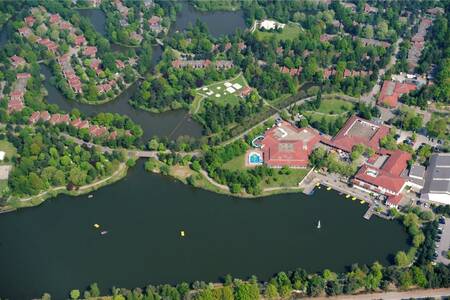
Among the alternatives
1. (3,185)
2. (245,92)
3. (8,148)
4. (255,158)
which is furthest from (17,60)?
(255,158)

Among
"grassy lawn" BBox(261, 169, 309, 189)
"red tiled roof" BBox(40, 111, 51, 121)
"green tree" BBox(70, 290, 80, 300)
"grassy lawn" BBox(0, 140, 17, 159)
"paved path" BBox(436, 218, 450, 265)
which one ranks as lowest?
"paved path" BBox(436, 218, 450, 265)

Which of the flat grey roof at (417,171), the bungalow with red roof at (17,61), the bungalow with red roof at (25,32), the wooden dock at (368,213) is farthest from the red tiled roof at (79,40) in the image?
the flat grey roof at (417,171)

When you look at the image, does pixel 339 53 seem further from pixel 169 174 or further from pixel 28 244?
pixel 28 244

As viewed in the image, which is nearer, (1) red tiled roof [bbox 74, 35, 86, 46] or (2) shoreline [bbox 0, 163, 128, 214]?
(2) shoreline [bbox 0, 163, 128, 214]

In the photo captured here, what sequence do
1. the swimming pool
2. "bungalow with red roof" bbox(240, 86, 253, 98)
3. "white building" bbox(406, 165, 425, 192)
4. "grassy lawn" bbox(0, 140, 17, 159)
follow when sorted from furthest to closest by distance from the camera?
"bungalow with red roof" bbox(240, 86, 253, 98) < "grassy lawn" bbox(0, 140, 17, 159) < the swimming pool < "white building" bbox(406, 165, 425, 192)

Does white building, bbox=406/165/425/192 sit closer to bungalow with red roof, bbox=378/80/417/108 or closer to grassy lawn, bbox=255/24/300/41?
bungalow with red roof, bbox=378/80/417/108

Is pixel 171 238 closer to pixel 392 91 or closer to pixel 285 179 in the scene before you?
pixel 285 179

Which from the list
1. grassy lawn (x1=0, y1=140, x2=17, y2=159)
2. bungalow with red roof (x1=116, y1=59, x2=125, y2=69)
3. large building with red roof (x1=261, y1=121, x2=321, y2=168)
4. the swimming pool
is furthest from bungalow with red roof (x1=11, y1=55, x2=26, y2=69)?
large building with red roof (x1=261, y1=121, x2=321, y2=168)

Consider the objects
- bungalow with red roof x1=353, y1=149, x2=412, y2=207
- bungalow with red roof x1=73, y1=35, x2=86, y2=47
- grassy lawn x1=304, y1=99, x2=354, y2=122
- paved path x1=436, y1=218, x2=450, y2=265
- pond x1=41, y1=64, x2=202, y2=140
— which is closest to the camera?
paved path x1=436, y1=218, x2=450, y2=265
